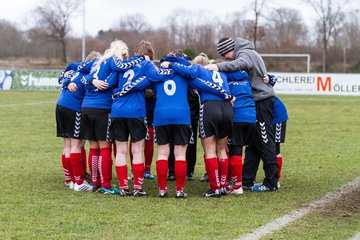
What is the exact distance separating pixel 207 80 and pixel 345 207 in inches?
86.7

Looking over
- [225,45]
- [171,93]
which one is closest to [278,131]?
[225,45]

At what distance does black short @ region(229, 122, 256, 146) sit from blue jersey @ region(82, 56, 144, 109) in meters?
1.49

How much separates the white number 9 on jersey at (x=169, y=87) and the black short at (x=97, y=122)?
863 mm

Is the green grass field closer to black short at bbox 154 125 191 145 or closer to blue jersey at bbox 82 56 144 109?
black short at bbox 154 125 191 145

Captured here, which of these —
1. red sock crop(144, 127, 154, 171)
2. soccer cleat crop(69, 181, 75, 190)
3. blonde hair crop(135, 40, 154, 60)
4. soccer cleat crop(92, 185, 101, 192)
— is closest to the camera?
soccer cleat crop(92, 185, 101, 192)

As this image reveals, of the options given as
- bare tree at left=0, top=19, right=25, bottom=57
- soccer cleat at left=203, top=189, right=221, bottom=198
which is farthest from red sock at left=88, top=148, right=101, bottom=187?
bare tree at left=0, top=19, right=25, bottom=57

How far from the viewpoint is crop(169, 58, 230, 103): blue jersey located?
7855 mm

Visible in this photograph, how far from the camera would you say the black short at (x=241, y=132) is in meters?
8.31

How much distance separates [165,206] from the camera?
7.50 metres

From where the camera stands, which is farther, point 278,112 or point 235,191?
point 278,112

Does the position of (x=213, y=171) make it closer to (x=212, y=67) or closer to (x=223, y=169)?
(x=223, y=169)

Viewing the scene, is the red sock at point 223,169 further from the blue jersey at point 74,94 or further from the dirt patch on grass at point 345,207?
the blue jersey at point 74,94

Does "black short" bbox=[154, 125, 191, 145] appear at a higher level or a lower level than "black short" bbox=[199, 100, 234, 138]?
lower

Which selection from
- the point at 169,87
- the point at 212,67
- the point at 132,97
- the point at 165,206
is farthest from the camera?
the point at 212,67
